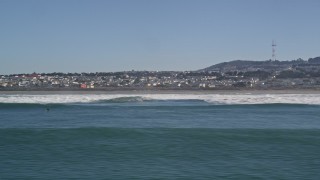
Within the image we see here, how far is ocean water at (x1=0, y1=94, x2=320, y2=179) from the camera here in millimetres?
14203

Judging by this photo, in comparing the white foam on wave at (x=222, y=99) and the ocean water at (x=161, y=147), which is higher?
the white foam on wave at (x=222, y=99)

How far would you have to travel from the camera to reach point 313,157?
16.1m

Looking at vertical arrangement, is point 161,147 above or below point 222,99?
below

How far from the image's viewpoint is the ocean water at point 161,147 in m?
14.2

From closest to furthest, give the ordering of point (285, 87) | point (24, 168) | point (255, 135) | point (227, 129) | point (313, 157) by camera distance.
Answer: point (24, 168), point (313, 157), point (255, 135), point (227, 129), point (285, 87)

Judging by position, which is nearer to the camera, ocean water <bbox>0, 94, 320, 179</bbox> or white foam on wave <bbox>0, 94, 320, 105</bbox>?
ocean water <bbox>0, 94, 320, 179</bbox>

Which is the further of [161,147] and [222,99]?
[222,99]

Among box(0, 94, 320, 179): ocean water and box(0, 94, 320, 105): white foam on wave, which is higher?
box(0, 94, 320, 105): white foam on wave

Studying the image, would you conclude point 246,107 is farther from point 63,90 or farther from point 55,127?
point 63,90

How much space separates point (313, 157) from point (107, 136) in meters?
8.27

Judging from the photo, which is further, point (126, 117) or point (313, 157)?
point (126, 117)

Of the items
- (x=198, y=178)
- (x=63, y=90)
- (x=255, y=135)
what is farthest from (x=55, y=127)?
(x=63, y=90)

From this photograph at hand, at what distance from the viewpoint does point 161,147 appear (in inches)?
720

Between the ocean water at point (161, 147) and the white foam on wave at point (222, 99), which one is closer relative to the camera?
the ocean water at point (161, 147)
